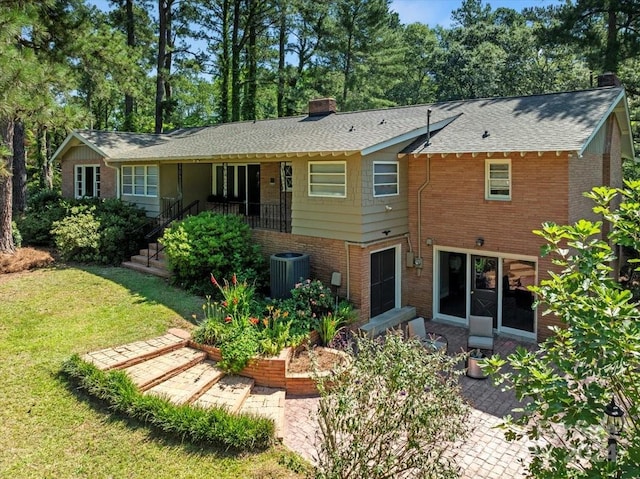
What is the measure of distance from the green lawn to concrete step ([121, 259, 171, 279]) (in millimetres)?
1709

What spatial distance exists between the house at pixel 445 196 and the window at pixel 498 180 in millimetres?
27

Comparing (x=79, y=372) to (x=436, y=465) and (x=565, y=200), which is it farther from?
(x=565, y=200)

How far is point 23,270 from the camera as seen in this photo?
46.9 ft

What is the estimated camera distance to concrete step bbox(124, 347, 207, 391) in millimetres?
8273

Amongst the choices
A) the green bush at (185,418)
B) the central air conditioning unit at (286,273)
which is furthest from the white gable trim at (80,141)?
the green bush at (185,418)

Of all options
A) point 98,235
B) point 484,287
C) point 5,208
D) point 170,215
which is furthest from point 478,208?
point 5,208

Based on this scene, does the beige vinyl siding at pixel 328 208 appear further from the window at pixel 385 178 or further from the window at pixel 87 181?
the window at pixel 87 181

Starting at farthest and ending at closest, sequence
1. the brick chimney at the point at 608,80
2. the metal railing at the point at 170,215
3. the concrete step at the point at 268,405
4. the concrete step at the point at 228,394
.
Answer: the metal railing at the point at 170,215 → the brick chimney at the point at 608,80 → the concrete step at the point at 228,394 → the concrete step at the point at 268,405

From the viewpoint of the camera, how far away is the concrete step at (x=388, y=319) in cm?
1217

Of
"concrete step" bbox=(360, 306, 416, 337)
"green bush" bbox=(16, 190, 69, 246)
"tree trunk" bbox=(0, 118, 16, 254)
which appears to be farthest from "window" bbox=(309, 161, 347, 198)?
"green bush" bbox=(16, 190, 69, 246)

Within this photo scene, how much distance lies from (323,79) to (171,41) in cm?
1175

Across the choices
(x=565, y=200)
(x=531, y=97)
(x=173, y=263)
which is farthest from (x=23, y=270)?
→ (x=531, y=97)

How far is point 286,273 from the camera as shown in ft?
40.0

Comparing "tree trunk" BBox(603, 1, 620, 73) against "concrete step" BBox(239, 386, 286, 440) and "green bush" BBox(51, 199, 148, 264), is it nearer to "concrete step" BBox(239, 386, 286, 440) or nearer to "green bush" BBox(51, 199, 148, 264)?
"green bush" BBox(51, 199, 148, 264)
